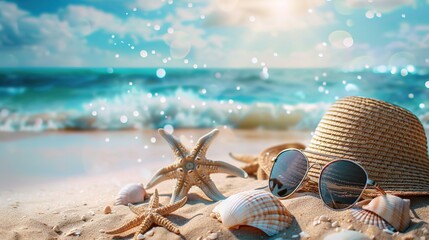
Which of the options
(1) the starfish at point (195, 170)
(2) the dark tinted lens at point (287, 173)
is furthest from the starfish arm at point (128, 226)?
(2) the dark tinted lens at point (287, 173)

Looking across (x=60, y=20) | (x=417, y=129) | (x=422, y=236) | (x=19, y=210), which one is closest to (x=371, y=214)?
(x=422, y=236)

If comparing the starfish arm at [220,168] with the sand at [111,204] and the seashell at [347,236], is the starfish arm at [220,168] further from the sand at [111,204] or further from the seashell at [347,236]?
the seashell at [347,236]

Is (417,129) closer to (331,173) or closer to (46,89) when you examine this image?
(331,173)

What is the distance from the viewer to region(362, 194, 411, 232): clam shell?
2852mm

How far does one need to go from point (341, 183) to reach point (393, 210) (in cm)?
41

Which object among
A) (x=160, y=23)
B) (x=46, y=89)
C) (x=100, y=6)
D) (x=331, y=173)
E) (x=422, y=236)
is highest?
(x=100, y=6)

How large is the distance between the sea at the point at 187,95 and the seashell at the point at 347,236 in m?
8.90

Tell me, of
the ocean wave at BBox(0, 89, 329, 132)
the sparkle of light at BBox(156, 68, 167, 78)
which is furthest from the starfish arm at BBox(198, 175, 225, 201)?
the sparkle of light at BBox(156, 68, 167, 78)

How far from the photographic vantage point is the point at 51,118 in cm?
1327

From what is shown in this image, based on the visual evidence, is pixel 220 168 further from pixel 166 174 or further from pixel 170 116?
pixel 170 116

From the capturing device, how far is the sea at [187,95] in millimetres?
12805

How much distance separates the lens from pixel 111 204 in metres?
4.04

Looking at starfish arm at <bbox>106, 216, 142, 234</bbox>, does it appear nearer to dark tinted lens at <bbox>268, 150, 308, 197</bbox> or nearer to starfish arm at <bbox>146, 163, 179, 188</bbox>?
starfish arm at <bbox>146, 163, 179, 188</bbox>

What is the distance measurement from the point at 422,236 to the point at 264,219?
93 cm
